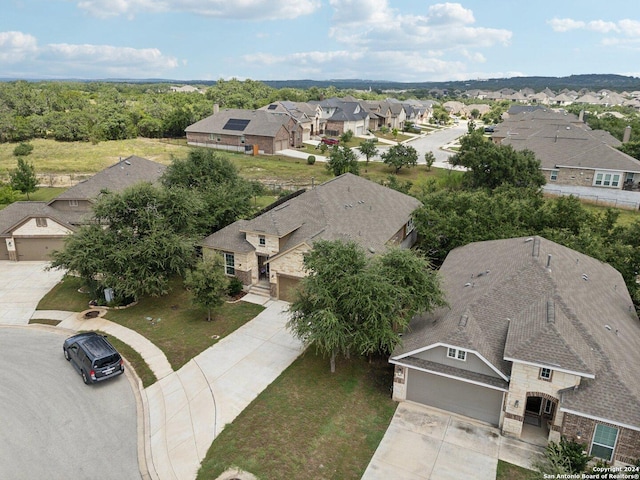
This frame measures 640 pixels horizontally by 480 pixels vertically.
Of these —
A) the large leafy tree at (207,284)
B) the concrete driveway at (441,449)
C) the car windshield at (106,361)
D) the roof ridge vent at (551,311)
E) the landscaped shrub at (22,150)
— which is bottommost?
the concrete driveway at (441,449)

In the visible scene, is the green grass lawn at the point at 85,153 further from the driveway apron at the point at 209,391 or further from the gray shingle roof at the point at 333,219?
the driveway apron at the point at 209,391

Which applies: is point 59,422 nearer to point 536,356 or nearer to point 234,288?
point 234,288

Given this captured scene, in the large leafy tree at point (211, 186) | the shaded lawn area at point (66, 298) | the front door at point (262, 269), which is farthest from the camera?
the large leafy tree at point (211, 186)

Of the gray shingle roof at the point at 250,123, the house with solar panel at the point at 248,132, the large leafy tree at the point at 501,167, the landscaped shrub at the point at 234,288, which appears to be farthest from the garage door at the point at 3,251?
the gray shingle roof at the point at 250,123

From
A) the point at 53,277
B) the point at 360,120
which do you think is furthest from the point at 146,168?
the point at 360,120

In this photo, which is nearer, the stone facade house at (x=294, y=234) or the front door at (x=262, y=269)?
the stone facade house at (x=294, y=234)

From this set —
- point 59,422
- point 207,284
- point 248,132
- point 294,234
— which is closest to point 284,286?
point 294,234

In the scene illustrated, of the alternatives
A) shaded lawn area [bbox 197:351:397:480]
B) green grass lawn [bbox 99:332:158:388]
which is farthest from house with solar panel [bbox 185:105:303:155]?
shaded lawn area [bbox 197:351:397:480]
